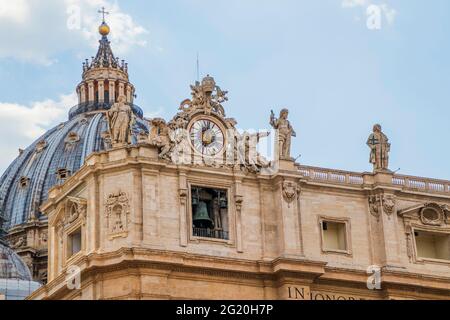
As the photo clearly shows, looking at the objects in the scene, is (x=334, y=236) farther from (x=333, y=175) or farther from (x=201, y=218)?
(x=201, y=218)

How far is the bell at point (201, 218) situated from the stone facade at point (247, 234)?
79 cm

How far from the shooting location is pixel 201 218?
7288cm

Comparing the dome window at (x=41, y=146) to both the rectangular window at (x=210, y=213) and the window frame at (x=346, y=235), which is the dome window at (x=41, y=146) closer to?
the rectangular window at (x=210, y=213)

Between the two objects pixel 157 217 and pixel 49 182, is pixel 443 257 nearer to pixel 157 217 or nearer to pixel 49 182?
pixel 157 217

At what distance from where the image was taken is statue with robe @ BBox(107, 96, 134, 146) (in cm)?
7419

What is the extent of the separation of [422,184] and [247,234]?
12.3 metres

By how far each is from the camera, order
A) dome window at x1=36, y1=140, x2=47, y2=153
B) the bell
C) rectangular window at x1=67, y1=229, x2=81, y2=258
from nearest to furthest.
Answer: the bell → rectangular window at x1=67, y1=229, x2=81, y2=258 → dome window at x1=36, y1=140, x2=47, y2=153

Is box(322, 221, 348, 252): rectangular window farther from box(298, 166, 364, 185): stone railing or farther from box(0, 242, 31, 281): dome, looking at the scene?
box(0, 242, 31, 281): dome

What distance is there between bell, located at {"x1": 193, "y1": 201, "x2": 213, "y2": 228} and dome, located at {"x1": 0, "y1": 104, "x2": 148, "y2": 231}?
78.4 m

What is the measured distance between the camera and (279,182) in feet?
245

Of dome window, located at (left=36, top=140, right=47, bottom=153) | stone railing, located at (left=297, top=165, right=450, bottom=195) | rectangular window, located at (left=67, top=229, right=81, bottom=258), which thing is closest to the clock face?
stone railing, located at (left=297, top=165, right=450, bottom=195)

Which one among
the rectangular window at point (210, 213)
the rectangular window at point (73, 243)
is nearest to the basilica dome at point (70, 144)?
the rectangular window at point (73, 243)

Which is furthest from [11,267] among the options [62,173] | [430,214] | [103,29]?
[103,29]

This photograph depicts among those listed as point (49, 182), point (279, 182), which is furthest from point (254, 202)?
point (49, 182)
